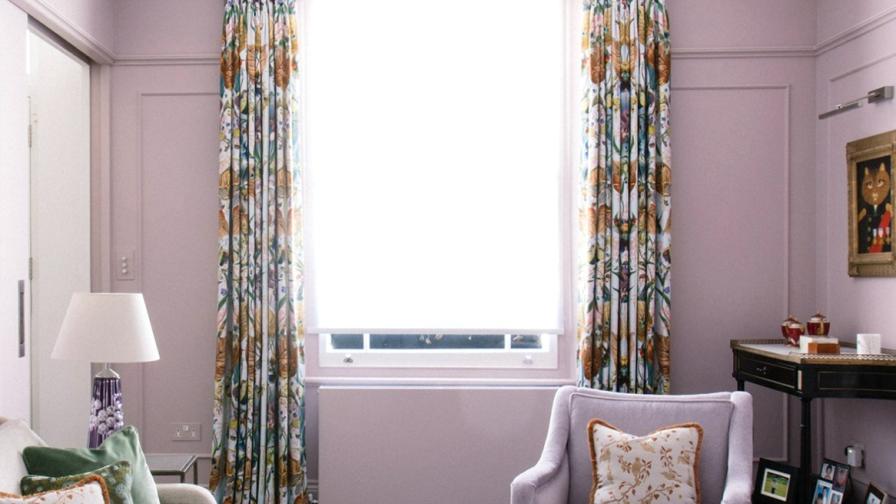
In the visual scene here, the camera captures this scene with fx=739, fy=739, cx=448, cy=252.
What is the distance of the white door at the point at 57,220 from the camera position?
3932 mm

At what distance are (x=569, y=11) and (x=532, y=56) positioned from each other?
307mm

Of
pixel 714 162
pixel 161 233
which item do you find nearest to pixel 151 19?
pixel 161 233

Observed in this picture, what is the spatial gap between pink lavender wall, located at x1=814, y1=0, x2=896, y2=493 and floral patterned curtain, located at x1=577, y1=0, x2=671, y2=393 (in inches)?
33.5

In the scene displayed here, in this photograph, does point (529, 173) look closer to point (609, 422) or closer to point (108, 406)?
point (609, 422)

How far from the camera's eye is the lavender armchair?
271 cm

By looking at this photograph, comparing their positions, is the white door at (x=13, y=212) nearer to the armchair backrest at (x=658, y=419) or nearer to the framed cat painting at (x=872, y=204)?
the armchair backrest at (x=658, y=419)

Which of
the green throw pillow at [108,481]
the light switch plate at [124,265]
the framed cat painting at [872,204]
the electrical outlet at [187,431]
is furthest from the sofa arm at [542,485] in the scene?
the light switch plate at [124,265]

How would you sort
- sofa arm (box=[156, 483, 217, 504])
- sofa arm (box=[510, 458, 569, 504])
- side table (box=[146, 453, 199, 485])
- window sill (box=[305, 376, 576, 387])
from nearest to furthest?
sofa arm (box=[156, 483, 217, 504]) < sofa arm (box=[510, 458, 569, 504]) < side table (box=[146, 453, 199, 485]) < window sill (box=[305, 376, 576, 387])

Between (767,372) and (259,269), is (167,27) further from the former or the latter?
(767,372)

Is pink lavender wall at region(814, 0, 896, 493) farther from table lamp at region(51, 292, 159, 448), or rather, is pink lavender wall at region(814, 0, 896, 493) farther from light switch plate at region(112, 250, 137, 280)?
light switch plate at region(112, 250, 137, 280)

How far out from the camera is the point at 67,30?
11.3 feet

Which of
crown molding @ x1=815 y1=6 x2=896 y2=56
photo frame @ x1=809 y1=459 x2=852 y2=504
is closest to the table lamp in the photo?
photo frame @ x1=809 y1=459 x2=852 y2=504

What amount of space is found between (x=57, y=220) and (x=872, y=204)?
13.5 ft

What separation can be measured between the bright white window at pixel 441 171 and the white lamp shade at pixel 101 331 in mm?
1335
